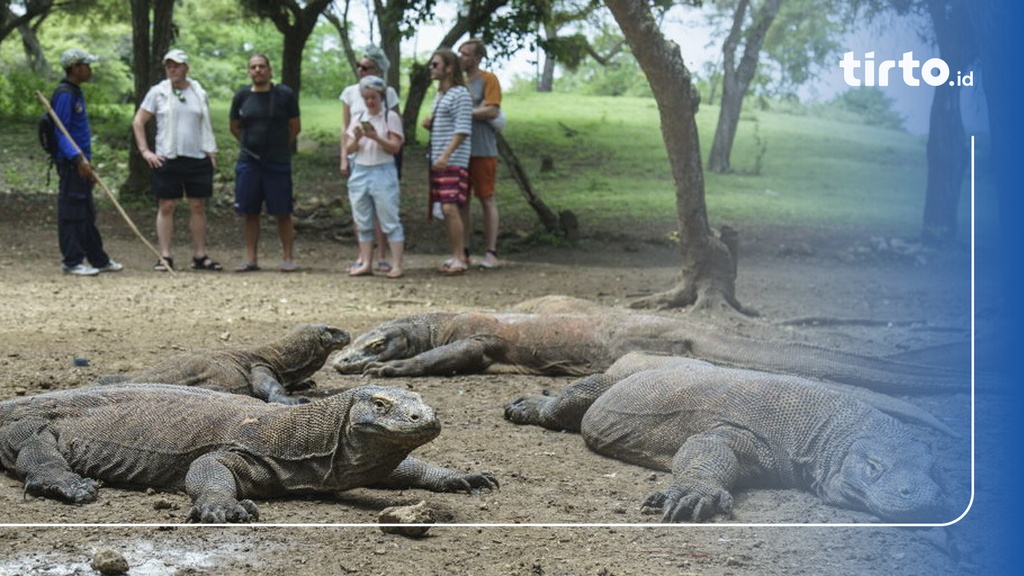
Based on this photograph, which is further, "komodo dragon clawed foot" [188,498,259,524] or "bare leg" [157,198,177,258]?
"bare leg" [157,198,177,258]

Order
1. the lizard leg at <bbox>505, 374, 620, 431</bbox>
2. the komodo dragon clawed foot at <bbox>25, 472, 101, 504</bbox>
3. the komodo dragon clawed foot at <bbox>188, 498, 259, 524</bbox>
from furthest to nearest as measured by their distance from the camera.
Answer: the lizard leg at <bbox>505, 374, 620, 431</bbox>, the komodo dragon clawed foot at <bbox>25, 472, 101, 504</bbox>, the komodo dragon clawed foot at <bbox>188, 498, 259, 524</bbox>

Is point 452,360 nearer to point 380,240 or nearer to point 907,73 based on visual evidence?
point 380,240

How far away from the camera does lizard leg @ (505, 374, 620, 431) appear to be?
Result: 443 cm

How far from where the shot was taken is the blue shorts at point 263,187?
26.5 feet

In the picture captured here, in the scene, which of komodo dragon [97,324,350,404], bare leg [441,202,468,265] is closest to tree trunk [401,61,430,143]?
bare leg [441,202,468,265]

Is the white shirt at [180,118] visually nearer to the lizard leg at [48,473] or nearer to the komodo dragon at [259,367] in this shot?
the komodo dragon at [259,367]

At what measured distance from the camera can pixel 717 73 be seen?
191 inches

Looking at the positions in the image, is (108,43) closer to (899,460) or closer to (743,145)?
(743,145)

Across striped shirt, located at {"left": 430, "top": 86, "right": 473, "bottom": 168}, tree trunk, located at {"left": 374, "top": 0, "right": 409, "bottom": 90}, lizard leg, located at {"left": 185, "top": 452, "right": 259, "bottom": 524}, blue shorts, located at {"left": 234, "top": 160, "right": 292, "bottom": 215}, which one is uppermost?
tree trunk, located at {"left": 374, "top": 0, "right": 409, "bottom": 90}

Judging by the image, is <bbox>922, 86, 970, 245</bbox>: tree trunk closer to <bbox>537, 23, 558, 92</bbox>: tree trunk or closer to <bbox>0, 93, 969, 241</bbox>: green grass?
<bbox>0, 93, 969, 241</bbox>: green grass

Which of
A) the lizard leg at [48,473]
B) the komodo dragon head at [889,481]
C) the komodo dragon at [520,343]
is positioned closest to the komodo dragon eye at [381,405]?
the lizard leg at [48,473]

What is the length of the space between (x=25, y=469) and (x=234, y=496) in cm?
63

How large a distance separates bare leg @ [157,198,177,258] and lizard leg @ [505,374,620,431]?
14.1 feet

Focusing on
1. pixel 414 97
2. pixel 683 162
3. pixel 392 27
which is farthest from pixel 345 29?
pixel 683 162
